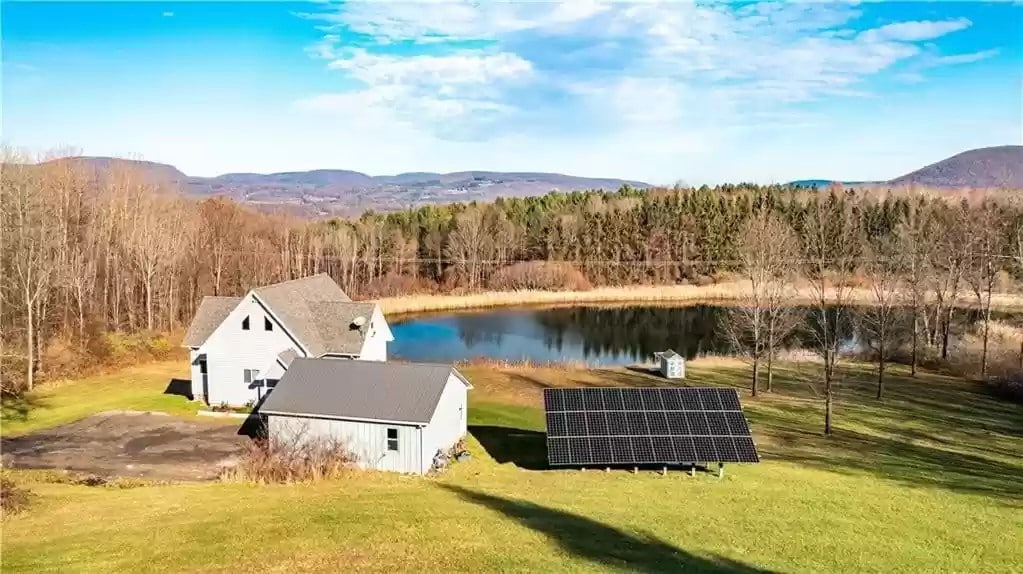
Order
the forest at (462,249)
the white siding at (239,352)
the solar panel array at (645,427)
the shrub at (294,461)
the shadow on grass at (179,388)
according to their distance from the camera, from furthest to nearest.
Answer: the forest at (462,249) → the shadow on grass at (179,388) → the white siding at (239,352) → the solar panel array at (645,427) → the shrub at (294,461)

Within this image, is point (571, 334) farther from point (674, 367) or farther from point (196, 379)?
point (196, 379)

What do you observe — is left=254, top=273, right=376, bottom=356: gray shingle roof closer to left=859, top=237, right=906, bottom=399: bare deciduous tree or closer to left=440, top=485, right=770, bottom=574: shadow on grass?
left=440, top=485, right=770, bottom=574: shadow on grass

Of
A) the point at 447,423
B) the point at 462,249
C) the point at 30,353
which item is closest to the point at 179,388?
the point at 30,353

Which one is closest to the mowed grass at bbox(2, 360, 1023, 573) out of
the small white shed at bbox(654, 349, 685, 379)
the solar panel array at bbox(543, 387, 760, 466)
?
the solar panel array at bbox(543, 387, 760, 466)

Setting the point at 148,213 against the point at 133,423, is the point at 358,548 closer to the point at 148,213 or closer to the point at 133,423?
the point at 133,423

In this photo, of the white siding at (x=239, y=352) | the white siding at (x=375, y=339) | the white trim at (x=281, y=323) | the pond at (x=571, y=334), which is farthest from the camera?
the pond at (x=571, y=334)

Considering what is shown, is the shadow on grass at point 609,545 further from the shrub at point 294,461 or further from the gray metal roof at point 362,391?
the shrub at point 294,461

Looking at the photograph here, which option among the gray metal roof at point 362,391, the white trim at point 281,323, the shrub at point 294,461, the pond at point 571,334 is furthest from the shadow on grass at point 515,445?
the pond at point 571,334
